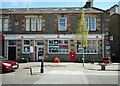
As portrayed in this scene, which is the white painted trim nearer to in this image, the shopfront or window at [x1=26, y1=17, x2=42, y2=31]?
the shopfront

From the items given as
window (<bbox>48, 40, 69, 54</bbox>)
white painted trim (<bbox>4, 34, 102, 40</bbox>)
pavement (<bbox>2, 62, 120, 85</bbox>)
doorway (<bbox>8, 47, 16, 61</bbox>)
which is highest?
white painted trim (<bbox>4, 34, 102, 40</bbox>)

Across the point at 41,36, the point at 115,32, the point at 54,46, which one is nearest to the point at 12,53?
the point at 41,36

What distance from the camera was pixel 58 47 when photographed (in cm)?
3928

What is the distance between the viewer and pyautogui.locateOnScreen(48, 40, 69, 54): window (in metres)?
39.1

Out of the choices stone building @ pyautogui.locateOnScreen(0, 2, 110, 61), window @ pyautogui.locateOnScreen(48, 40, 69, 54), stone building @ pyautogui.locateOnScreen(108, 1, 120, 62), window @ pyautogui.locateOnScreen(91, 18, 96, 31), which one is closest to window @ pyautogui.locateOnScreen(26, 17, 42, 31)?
stone building @ pyautogui.locateOnScreen(0, 2, 110, 61)

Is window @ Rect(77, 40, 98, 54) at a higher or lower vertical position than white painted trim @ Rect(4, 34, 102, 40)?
lower

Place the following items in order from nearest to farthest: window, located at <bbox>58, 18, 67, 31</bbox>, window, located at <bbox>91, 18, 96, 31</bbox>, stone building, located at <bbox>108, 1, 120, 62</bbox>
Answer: window, located at <bbox>91, 18, 96, 31</bbox> → window, located at <bbox>58, 18, 67, 31</bbox> → stone building, located at <bbox>108, 1, 120, 62</bbox>

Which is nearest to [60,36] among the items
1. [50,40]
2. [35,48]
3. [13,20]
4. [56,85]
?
[50,40]

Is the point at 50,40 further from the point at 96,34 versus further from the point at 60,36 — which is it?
the point at 96,34

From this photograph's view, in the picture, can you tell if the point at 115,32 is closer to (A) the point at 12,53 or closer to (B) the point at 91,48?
(B) the point at 91,48

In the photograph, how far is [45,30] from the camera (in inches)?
1549

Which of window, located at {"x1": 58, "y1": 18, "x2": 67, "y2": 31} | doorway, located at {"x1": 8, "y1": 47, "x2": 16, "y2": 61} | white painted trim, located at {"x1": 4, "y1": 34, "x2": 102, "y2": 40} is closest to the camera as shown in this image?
white painted trim, located at {"x1": 4, "y1": 34, "x2": 102, "y2": 40}

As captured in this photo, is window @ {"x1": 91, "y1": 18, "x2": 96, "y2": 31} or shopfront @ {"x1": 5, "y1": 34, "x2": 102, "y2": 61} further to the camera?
window @ {"x1": 91, "y1": 18, "x2": 96, "y2": 31}

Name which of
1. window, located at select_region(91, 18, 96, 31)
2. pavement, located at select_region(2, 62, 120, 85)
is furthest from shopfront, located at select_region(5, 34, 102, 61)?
pavement, located at select_region(2, 62, 120, 85)
